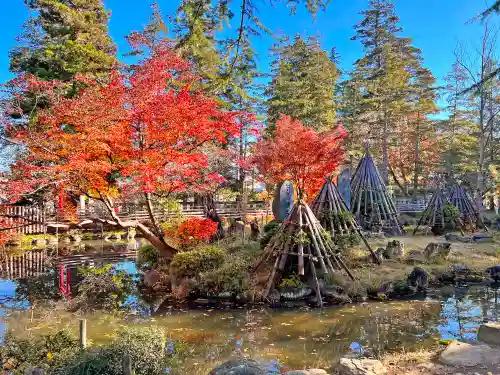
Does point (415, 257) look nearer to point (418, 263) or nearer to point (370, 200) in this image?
point (418, 263)

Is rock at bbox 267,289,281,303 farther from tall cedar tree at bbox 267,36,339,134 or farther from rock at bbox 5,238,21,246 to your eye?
tall cedar tree at bbox 267,36,339,134

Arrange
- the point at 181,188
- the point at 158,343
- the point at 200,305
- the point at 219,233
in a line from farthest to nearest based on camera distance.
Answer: the point at 219,233 → the point at 181,188 → the point at 200,305 → the point at 158,343

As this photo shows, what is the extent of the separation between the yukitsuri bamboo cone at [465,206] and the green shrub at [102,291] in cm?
1448

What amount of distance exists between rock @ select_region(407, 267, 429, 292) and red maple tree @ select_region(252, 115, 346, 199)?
7457 mm

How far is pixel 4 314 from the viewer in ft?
25.5

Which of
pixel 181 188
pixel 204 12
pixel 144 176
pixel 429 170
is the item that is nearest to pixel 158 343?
pixel 204 12

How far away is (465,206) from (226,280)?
13.2 metres

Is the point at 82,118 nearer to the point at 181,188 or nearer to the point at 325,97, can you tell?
the point at 181,188

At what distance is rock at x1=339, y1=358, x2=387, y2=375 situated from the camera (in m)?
4.53

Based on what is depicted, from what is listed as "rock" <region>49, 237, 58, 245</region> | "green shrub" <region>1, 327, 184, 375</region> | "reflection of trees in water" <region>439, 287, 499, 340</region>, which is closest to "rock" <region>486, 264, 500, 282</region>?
"reflection of trees in water" <region>439, 287, 499, 340</region>

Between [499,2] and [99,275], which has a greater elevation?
[499,2]

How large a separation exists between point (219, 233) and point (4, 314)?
6.96m

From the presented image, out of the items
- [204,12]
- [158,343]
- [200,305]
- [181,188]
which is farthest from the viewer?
[181,188]

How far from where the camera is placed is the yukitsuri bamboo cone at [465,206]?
53.9 ft
